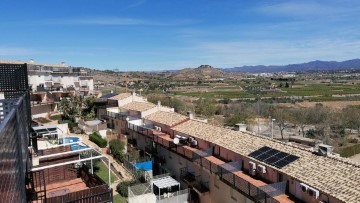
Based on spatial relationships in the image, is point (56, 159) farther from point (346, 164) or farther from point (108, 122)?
point (108, 122)

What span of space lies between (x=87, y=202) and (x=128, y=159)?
2072cm

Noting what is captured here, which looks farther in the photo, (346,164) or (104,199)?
(346,164)

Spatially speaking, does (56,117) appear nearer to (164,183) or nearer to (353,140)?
(164,183)

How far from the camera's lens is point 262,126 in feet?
208

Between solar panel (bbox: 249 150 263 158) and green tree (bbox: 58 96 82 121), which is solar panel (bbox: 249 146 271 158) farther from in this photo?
green tree (bbox: 58 96 82 121)

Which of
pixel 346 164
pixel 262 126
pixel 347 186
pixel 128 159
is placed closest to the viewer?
pixel 347 186

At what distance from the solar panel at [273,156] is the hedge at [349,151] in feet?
81.8

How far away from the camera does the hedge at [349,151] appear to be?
140ft

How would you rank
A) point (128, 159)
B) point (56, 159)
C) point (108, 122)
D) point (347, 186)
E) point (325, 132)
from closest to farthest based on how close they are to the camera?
point (347, 186) → point (56, 159) → point (128, 159) → point (108, 122) → point (325, 132)

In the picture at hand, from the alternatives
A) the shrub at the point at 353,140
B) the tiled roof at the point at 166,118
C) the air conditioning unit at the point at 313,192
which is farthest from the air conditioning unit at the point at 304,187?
the shrub at the point at 353,140

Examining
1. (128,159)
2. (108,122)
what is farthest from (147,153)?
(108,122)

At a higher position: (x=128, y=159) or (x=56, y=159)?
(x=56, y=159)

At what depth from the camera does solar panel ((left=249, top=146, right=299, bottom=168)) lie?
20322 mm

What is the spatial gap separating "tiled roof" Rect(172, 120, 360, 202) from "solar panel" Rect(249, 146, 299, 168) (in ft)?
1.39
